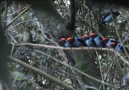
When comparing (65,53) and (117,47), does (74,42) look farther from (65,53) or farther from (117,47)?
(117,47)

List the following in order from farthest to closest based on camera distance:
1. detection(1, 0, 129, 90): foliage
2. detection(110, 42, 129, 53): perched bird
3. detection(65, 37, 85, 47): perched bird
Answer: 1. detection(65, 37, 85, 47): perched bird
2. detection(1, 0, 129, 90): foliage
3. detection(110, 42, 129, 53): perched bird

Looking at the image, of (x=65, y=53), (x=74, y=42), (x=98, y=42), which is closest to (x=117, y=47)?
(x=98, y=42)

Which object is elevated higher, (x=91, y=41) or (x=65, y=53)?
(x=91, y=41)

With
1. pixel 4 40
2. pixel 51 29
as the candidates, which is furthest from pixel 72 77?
pixel 4 40

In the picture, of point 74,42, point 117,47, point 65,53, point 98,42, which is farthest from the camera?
point 65,53

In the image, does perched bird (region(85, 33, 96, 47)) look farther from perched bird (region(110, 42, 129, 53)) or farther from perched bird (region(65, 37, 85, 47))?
perched bird (region(110, 42, 129, 53))

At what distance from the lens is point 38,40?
8.94 ft

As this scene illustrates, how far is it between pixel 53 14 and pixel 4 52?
0.18ft

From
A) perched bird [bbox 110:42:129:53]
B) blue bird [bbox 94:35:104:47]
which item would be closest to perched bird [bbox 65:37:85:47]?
blue bird [bbox 94:35:104:47]

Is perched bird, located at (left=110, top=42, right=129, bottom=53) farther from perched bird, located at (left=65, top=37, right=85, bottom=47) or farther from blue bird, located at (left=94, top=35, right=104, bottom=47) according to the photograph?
perched bird, located at (left=65, top=37, right=85, bottom=47)

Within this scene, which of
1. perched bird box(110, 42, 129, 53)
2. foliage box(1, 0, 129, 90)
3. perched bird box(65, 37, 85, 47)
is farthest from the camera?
perched bird box(65, 37, 85, 47)

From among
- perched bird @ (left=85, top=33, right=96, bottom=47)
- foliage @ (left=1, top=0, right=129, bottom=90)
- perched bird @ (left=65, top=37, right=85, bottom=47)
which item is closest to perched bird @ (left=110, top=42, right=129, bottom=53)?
foliage @ (left=1, top=0, right=129, bottom=90)

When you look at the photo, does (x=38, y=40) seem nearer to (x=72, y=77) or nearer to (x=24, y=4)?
(x=72, y=77)

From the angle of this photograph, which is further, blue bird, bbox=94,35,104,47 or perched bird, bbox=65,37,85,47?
perched bird, bbox=65,37,85,47
